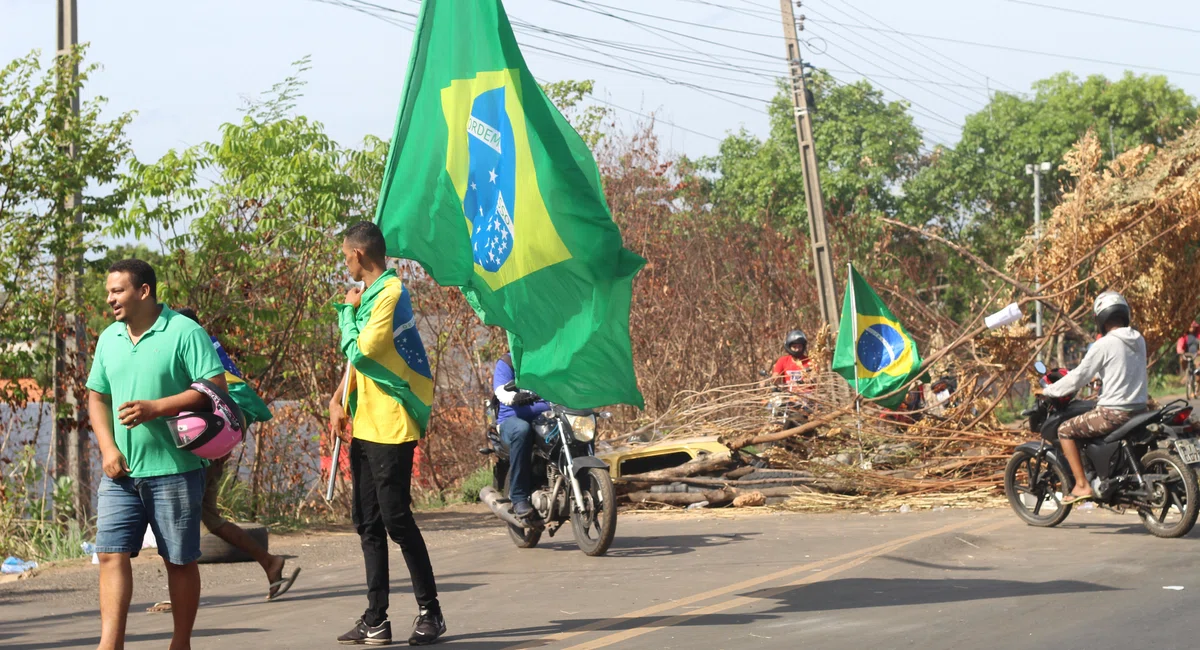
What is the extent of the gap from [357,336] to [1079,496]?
6709 mm

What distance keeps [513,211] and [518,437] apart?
312 centimetres

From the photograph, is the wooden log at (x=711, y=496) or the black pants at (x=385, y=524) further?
the wooden log at (x=711, y=496)

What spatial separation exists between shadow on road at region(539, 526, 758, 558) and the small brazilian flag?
4.05 metres

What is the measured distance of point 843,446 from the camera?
48.1 feet

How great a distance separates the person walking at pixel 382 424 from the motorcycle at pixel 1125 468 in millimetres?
6220

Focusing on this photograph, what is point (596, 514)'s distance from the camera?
1020 cm

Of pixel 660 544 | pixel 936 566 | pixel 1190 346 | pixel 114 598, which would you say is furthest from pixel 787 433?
pixel 1190 346

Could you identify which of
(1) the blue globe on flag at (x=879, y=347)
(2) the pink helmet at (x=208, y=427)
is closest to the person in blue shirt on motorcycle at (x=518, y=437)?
(2) the pink helmet at (x=208, y=427)

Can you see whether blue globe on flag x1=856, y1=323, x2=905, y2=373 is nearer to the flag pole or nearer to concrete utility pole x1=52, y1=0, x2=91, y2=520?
the flag pole

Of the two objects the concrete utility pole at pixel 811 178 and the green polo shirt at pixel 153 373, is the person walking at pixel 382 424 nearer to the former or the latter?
the green polo shirt at pixel 153 373

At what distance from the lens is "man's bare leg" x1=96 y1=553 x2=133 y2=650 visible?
227 inches

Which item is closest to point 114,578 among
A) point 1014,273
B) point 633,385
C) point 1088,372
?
point 633,385

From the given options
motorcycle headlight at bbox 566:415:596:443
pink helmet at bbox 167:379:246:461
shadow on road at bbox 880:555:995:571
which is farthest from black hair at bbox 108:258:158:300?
shadow on road at bbox 880:555:995:571

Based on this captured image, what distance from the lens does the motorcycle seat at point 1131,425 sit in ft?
34.1
